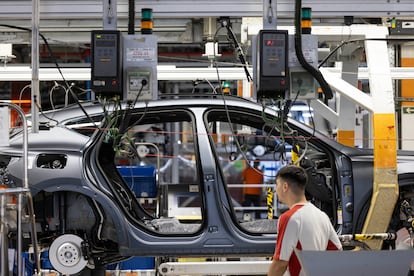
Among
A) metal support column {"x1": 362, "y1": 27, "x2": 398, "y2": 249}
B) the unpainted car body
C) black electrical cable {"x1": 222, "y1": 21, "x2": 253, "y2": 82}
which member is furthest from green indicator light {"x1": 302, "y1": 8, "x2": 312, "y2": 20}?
metal support column {"x1": 362, "y1": 27, "x2": 398, "y2": 249}

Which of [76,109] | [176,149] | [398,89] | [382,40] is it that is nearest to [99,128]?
[76,109]

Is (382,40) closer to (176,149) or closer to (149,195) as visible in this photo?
(149,195)

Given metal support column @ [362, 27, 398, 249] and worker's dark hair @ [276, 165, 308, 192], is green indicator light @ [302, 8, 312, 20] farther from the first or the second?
metal support column @ [362, 27, 398, 249]

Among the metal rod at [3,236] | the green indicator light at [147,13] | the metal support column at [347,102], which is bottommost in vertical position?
the metal rod at [3,236]

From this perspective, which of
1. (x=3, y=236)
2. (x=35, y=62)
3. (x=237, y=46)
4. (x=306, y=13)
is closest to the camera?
(x=3, y=236)

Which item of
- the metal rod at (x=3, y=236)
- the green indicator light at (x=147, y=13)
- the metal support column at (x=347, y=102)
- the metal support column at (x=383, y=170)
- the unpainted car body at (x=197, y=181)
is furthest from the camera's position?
the metal support column at (x=347, y=102)

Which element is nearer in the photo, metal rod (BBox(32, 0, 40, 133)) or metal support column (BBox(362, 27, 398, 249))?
metal rod (BBox(32, 0, 40, 133))

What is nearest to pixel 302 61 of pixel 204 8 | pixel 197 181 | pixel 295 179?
pixel 204 8

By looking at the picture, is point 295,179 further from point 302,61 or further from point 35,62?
point 35,62

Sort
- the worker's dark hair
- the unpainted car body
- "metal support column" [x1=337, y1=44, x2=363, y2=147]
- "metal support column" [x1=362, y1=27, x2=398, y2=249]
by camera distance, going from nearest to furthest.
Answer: the worker's dark hair, the unpainted car body, "metal support column" [x1=362, y1=27, x2=398, y2=249], "metal support column" [x1=337, y1=44, x2=363, y2=147]

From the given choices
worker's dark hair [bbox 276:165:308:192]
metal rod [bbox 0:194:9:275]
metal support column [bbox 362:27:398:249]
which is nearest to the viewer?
metal rod [bbox 0:194:9:275]

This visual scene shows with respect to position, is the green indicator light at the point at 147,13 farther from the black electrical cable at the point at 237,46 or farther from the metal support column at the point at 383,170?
the metal support column at the point at 383,170

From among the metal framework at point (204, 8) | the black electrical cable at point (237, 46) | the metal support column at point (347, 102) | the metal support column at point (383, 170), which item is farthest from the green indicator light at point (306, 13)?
the metal support column at point (347, 102)

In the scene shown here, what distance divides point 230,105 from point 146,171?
77.6 inches
